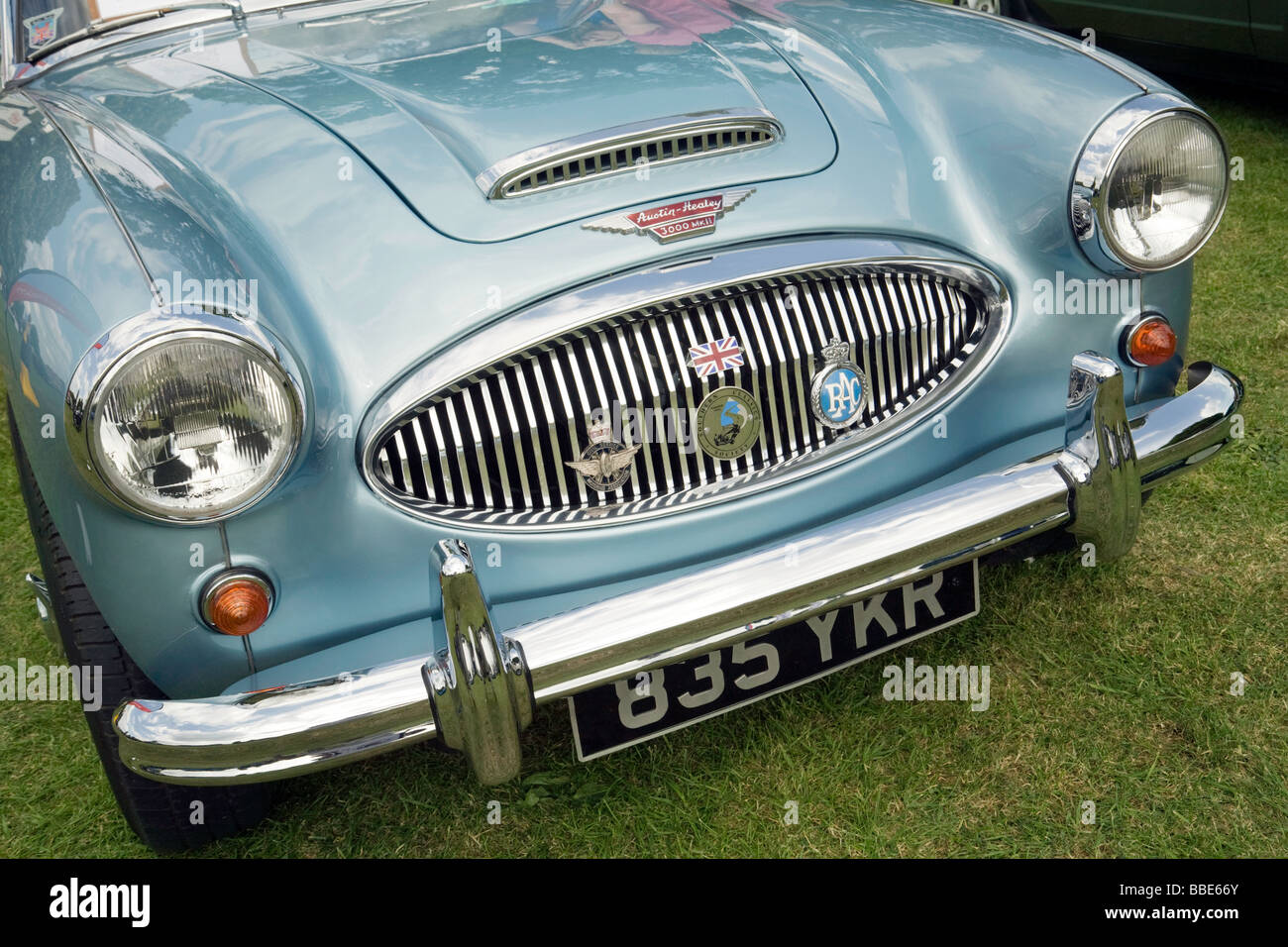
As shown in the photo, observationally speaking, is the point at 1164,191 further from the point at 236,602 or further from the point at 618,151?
the point at 236,602

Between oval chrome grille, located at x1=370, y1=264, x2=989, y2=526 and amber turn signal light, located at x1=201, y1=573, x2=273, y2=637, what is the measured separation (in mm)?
227

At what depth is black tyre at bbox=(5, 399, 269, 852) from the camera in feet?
5.92

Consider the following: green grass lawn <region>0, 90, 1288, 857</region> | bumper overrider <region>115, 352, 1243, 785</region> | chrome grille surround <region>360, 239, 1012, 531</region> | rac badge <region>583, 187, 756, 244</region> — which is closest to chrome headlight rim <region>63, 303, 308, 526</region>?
chrome grille surround <region>360, 239, 1012, 531</region>

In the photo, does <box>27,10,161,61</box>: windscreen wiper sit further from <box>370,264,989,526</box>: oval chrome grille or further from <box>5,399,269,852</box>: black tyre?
<box>370,264,989,526</box>: oval chrome grille

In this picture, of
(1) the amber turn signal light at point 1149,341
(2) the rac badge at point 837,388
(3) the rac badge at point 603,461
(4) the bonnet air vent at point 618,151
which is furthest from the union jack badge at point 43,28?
(1) the amber turn signal light at point 1149,341

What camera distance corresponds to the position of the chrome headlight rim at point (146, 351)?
148 cm

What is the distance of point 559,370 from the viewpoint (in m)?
1.73

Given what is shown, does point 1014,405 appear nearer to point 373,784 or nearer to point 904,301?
point 904,301

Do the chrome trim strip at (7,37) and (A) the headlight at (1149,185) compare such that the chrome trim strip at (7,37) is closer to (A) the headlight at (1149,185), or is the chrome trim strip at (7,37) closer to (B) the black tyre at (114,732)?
(B) the black tyre at (114,732)

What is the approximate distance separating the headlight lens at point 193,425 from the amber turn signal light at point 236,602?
11 centimetres

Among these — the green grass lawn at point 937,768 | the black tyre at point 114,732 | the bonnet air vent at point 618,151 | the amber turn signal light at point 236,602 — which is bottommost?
the green grass lawn at point 937,768

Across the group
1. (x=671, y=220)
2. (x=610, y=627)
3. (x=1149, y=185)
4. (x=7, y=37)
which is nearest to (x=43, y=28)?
(x=7, y=37)

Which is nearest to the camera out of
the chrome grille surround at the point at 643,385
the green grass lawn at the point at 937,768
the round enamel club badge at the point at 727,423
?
the chrome grille surround at the point at 643,385

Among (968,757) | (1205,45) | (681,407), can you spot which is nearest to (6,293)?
(681,407)
